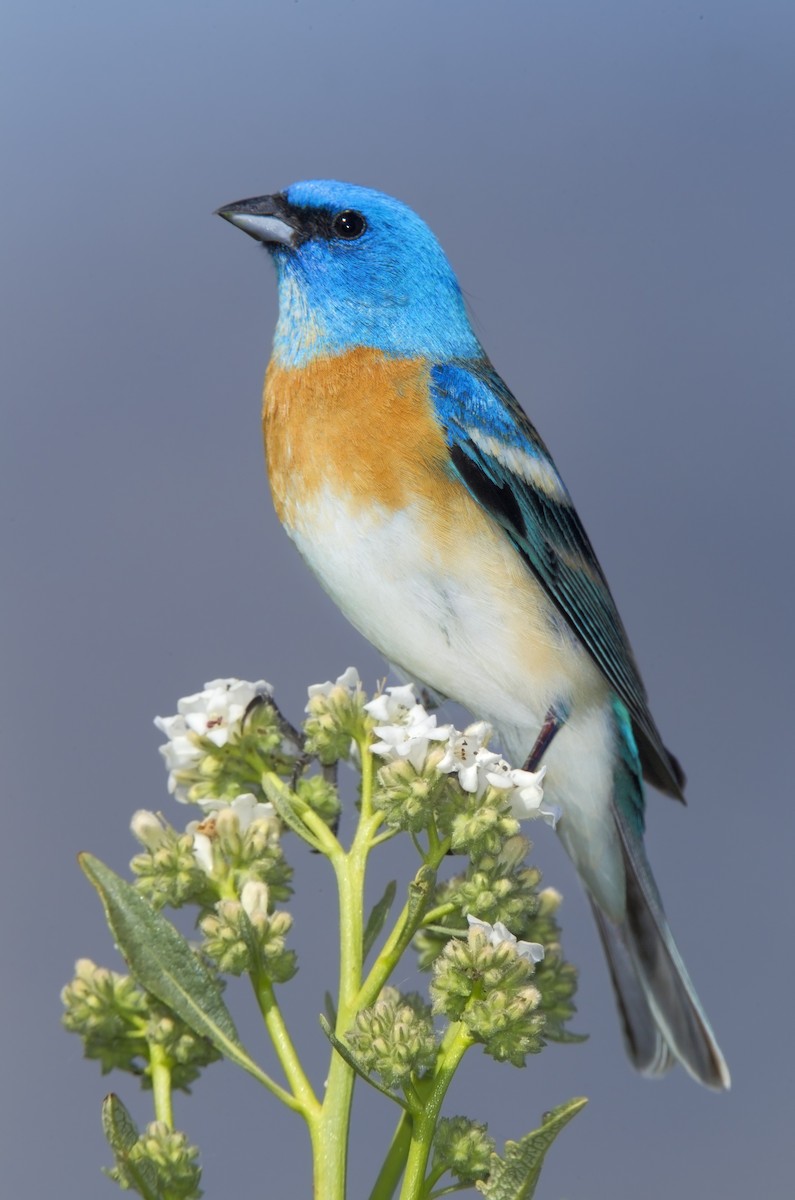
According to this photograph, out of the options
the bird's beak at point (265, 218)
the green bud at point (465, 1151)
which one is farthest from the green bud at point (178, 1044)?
the bird's beak at point (265, 218)

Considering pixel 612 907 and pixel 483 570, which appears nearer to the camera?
pixel 483 570

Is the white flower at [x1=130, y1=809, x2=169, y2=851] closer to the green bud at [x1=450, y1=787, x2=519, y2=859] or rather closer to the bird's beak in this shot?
the green bud at [x1=450, y1=787, x2=519, y2=859]

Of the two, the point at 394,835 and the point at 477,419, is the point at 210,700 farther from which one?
the point at 477,419

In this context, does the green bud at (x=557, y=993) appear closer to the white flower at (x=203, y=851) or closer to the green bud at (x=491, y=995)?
the green bud at (x=491, y=995)

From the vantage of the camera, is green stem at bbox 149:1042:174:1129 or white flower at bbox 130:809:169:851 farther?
white flower at bbox 130:809:169:851

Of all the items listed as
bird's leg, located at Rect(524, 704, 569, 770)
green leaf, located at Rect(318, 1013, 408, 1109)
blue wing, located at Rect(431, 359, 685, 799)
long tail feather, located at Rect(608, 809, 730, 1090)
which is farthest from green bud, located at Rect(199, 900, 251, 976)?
long tail feather, located at Rect(608, 809, 730, 1090)

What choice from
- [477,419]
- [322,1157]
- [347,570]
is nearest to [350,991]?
[322,1157]
